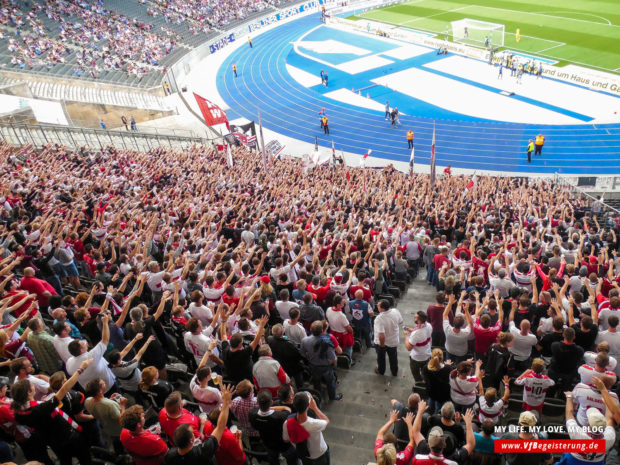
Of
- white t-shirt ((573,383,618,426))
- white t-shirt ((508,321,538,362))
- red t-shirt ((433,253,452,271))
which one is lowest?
red t-shirt ((433,253,452,271))

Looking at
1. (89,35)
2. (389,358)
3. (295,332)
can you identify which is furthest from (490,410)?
(89,35)

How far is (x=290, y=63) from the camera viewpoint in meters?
45.0

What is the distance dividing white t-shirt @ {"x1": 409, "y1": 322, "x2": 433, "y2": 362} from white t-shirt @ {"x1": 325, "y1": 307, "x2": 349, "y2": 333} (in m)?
0.99

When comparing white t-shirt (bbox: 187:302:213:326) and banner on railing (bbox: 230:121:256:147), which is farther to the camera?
banner on railing (bbox: 230:121:256:147)

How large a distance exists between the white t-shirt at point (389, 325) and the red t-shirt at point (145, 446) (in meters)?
3.48

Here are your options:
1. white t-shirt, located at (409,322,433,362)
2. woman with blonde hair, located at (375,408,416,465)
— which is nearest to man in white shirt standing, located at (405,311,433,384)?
white t-shirt, located at (409,322,433,362)

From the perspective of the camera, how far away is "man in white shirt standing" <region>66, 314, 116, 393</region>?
5.25 m

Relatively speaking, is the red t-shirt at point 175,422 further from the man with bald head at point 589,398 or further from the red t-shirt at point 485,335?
the man with bald head at point 589,398

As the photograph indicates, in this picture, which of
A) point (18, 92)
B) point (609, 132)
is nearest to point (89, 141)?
point (18, 92)

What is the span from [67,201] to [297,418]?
1141 centimetres

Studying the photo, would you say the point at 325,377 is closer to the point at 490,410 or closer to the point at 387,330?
the point at 387,330

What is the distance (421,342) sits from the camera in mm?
6363

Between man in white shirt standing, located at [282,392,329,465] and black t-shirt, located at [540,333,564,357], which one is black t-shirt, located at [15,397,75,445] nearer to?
man in white shirt standing, located at [282,392,329,465]

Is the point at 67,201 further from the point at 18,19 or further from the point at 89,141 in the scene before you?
the point at 18,19
